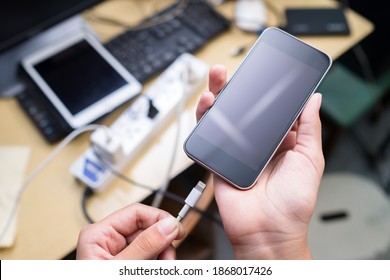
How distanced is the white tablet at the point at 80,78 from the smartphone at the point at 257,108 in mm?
246

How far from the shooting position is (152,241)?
0.58 metres

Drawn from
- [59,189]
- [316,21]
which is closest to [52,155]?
[59,189]

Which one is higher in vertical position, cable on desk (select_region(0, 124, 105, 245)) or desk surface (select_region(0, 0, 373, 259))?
cable on desk (select_region(0, 124, 105, 245))

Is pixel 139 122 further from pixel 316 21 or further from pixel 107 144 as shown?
pixel 316 21

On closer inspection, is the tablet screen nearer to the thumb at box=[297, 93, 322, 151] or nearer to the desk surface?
the desk surface

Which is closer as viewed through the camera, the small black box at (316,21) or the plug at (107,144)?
the plug at (107,144)

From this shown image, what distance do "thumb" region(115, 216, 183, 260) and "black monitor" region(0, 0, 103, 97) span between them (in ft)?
1.62

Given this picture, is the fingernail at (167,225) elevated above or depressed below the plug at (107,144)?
below

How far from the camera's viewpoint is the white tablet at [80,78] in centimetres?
79

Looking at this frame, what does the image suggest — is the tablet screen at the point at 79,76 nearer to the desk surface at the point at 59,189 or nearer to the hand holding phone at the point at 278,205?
the desk surface at the point at 59,189

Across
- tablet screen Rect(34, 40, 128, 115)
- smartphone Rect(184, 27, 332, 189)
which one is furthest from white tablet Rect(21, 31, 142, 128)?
smartphone Rect(184, 27, 332, 189)

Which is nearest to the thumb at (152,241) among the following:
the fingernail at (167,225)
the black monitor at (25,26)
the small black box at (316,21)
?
the fingernail at (167,225)

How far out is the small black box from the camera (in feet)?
3.12
